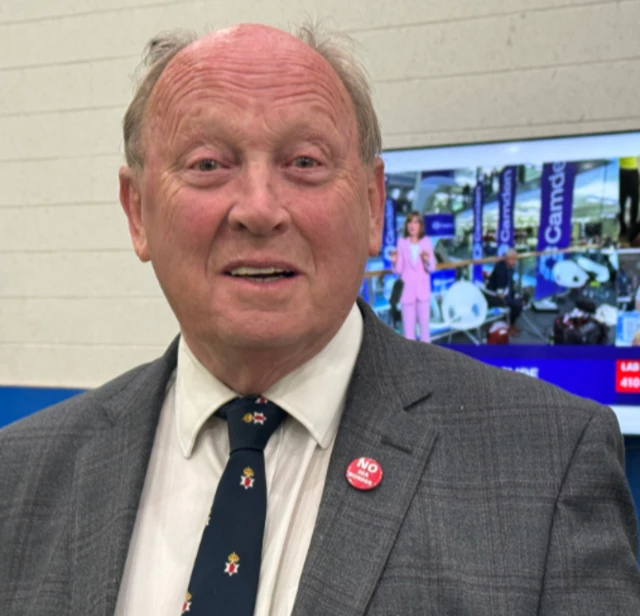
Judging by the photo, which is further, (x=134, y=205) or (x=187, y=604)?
(x=134, y=205)

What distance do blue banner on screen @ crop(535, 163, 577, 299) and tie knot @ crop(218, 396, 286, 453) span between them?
1.58 meters

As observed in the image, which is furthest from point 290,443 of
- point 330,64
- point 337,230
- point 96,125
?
point 96,125

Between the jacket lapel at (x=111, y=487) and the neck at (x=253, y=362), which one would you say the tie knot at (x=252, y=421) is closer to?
the neck at (x=253, y=362)

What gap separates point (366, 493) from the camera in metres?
1.03

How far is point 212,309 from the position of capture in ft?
3.52

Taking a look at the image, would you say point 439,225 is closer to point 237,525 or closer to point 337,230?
point 337,230

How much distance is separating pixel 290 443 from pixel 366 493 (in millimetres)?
138

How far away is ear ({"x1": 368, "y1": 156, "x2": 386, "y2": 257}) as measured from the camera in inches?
49.0

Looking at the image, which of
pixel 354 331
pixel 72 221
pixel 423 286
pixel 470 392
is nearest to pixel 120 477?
pixel 354 331

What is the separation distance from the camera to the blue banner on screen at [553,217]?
8.17 ft

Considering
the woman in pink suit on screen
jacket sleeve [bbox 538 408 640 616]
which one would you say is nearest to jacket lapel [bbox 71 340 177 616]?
jacket sleeve [bbox 538 408 640 616]

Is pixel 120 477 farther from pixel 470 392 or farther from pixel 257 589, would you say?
pixel 470 392

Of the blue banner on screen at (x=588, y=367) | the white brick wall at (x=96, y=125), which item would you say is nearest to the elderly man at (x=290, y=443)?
the blue banner on screen at (x=588, y=367)

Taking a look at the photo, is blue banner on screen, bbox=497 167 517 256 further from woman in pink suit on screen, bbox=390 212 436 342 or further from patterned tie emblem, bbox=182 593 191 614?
patterned tie emblem, bbox=182 593 191 614
